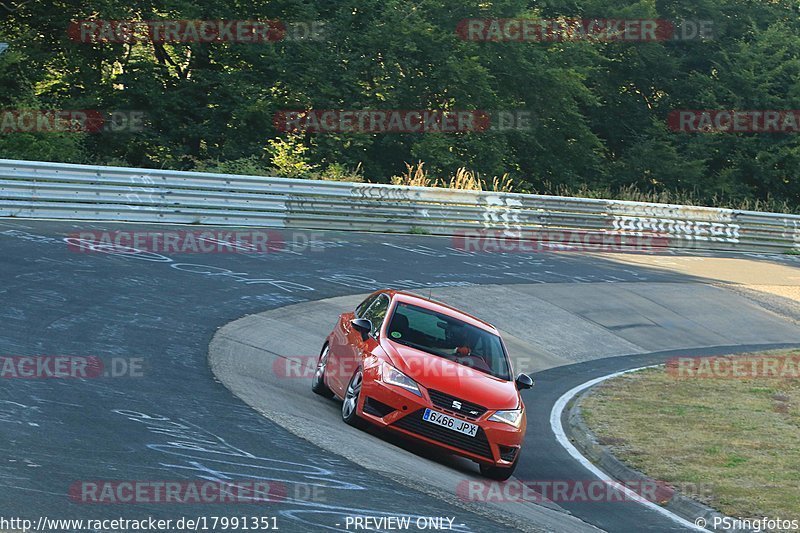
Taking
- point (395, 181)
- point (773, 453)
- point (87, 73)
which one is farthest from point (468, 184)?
point (773, 453)

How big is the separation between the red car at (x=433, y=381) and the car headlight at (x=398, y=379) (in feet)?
0.03

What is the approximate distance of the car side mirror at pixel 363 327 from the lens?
12.1 meters

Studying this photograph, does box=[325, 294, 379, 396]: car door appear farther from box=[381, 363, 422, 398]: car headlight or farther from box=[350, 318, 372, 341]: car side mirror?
box=[381, 363, 422, 398]: car headlight

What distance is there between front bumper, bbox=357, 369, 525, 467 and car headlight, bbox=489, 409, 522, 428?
52 mm

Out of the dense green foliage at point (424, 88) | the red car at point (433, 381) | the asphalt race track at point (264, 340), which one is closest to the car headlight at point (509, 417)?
the red car at point (433, 381)

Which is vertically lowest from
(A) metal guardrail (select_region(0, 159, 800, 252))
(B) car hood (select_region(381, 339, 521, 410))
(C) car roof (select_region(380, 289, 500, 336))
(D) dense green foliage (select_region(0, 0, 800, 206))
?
(B) car hood (select_region(381, 339, 521, 410))

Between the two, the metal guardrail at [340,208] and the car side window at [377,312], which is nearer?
the car side window at [377,312]

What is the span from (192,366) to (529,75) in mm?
34807

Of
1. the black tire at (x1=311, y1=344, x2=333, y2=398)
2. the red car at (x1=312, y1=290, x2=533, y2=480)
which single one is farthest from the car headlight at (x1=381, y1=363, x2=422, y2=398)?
the black tire at (x1=311, y1=344, x2=333, y2=398)

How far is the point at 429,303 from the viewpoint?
12.8 metres

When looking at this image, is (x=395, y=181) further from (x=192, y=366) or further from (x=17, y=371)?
(x=17, y=371)

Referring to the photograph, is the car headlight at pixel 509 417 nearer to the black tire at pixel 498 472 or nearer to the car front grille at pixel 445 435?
the car front grille at pixel 445 435

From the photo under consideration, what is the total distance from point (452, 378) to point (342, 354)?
174cm

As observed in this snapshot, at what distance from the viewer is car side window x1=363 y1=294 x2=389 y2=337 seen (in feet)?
40.2
